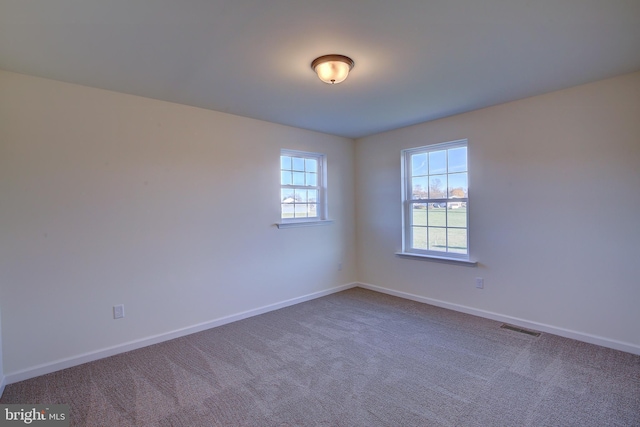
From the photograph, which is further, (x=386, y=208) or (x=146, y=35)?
(x=386, y=208)

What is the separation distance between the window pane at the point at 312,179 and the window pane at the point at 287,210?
1.60 ft

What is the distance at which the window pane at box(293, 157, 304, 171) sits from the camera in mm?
4293

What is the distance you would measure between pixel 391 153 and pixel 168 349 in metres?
3.58

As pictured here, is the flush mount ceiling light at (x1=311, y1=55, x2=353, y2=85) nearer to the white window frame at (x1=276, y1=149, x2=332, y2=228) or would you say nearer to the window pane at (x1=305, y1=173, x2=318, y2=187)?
the white window frame at (x1=276, y1=149, x2=332, y2=228)

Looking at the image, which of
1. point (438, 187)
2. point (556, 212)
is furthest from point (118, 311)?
point (556, 212)

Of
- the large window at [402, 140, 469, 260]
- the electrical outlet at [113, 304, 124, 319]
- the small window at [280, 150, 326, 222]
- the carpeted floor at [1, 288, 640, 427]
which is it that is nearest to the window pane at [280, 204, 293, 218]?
the small window at [280, 150, 326, 222]

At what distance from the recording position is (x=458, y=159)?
12.5 ft

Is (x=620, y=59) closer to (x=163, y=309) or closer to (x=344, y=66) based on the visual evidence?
(x=344, y=66)

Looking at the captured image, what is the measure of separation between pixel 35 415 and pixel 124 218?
59.9 inches

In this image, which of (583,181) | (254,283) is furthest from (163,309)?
(583,181)

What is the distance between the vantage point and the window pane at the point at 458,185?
148 inches

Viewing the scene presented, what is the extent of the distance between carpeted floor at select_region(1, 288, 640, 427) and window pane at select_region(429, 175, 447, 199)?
1.60 meters

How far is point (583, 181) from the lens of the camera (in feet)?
9.35

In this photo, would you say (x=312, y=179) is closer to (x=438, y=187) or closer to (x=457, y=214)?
(x=438, y=187)
